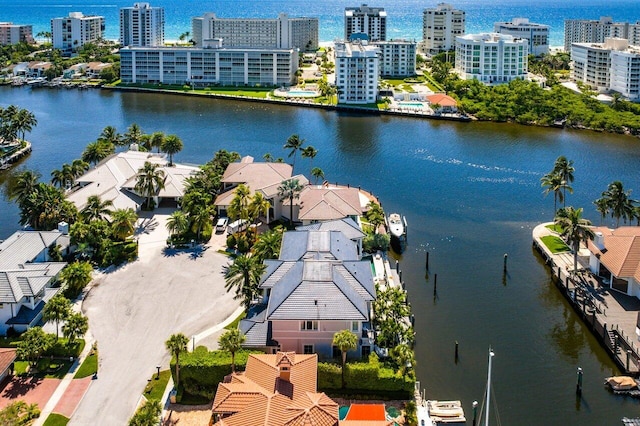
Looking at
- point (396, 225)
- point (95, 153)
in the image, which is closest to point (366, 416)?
point (396, 225)

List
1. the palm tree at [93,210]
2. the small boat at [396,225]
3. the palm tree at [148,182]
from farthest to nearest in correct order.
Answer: the palm tree at [148,182] → the small boat at [396,225] → the palm tree at [93,210]

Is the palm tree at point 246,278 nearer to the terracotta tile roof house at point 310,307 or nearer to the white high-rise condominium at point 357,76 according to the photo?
the terracotta tile roof house at point 310,307

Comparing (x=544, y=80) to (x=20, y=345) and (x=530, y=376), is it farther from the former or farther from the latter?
(x=20, y=345)

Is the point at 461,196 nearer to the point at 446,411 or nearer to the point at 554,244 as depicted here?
the point at 554,244

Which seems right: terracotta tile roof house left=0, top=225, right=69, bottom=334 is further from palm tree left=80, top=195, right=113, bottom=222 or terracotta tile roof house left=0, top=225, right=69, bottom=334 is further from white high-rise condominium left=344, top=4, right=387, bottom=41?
white high-rise condominium left=344, top=4, right=387, bottom=41

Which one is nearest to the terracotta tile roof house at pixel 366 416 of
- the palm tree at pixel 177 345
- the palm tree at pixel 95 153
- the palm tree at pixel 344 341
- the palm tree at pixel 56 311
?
the palm tree at pixel 344 341

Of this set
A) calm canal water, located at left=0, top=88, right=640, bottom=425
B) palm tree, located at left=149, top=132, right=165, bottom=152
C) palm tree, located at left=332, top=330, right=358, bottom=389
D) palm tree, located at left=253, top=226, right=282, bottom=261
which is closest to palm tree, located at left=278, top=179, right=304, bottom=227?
palm tree, located at left=253, top=226, right=282, bottom=261
